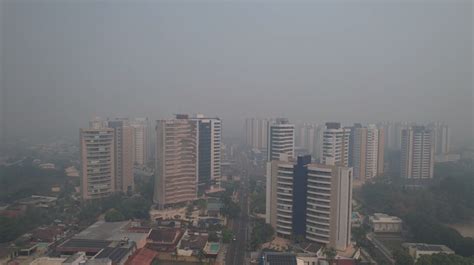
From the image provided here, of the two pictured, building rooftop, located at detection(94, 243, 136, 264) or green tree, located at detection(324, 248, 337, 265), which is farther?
green tree, located at detection(324, 248, 337, 265)

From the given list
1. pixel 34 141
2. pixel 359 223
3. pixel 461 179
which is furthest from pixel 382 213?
pixel 34 141

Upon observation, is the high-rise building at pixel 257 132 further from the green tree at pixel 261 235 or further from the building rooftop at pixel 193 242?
the building rooftop at pixel 193 242

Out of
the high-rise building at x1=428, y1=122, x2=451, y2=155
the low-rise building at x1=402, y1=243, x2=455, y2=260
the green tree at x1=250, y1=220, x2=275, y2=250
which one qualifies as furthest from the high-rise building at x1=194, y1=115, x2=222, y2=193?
the high-rise building at x1=428, y1=122, x2=451, y2=155

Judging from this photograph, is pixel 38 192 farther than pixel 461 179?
No

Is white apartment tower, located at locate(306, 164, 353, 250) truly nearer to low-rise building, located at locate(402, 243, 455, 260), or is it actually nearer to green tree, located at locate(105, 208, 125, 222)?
low-rise building, located at locate(402, 243, 455, 260)

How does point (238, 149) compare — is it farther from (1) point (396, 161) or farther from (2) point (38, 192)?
(2) point (38, 192)

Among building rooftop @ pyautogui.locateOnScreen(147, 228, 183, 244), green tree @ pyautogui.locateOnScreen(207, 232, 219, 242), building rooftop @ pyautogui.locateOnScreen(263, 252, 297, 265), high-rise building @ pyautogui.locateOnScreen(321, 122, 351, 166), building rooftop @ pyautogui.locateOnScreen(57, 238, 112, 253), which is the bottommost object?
green tree @ pyautogui.locateOnScreen(207, 232, 219, 242)

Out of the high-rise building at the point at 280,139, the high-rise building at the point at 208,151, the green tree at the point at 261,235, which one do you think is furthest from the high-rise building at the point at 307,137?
the green tree at the point at 261,235
